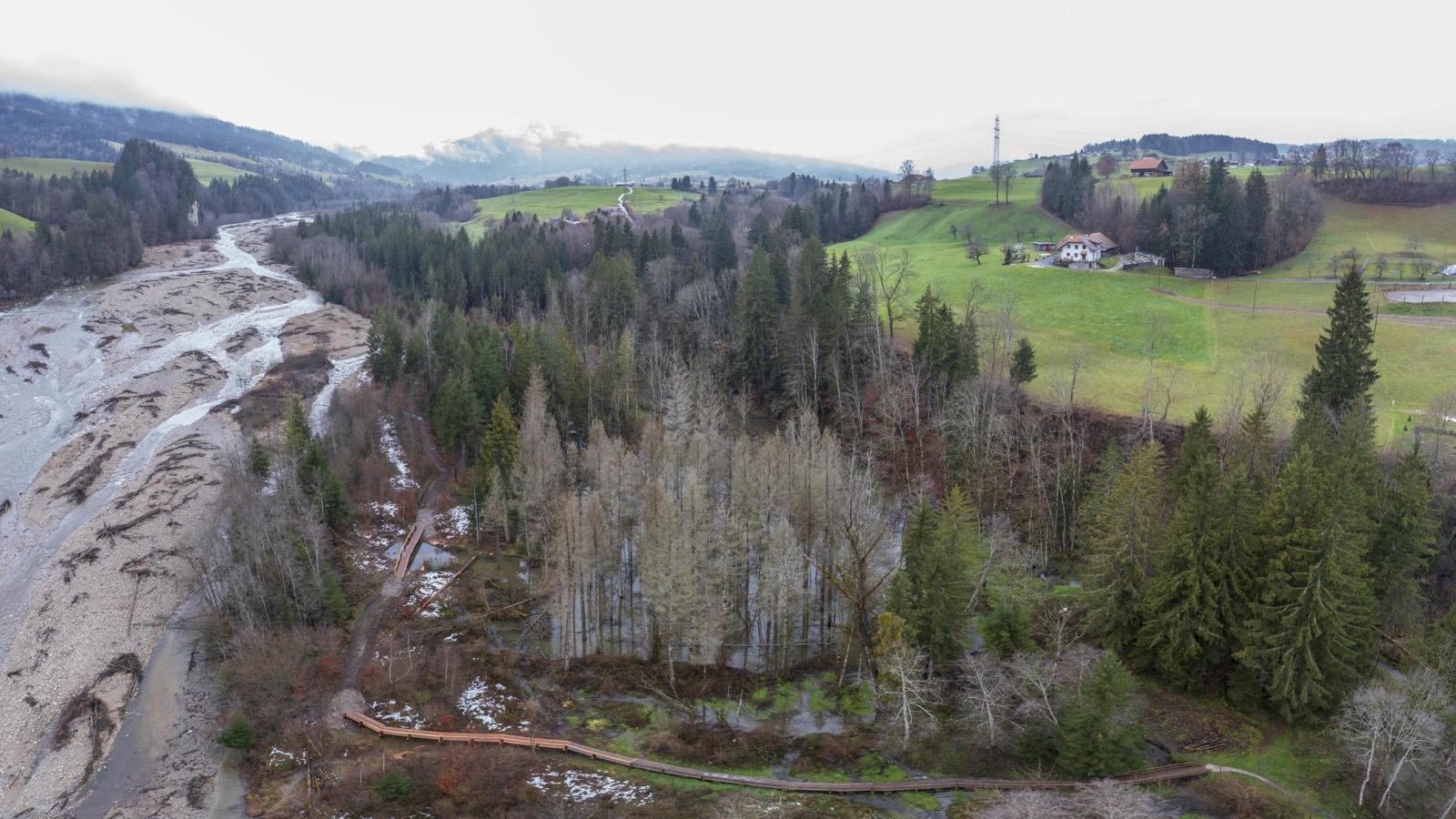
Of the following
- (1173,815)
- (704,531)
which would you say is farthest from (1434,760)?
(704,531)

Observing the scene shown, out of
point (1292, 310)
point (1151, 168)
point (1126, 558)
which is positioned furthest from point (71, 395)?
point (1151, 168)

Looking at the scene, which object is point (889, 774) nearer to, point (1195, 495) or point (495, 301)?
point (1195, 495)

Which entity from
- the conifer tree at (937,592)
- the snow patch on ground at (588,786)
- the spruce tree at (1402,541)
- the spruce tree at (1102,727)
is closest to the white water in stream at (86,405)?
the snow patch on ground at (588,786)

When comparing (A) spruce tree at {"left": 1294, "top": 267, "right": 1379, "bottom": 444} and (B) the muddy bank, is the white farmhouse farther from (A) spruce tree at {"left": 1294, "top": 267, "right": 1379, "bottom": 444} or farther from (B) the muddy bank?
(B) the muddy bank

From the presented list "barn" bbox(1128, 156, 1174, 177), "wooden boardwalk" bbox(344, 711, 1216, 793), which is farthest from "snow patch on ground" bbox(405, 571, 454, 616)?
"barn" bbox(1128, 156, 1174, 177)

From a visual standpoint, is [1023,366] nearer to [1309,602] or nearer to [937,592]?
[937,592]

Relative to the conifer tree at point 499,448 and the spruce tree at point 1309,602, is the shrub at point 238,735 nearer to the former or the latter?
the conifer tree at point 499,448
